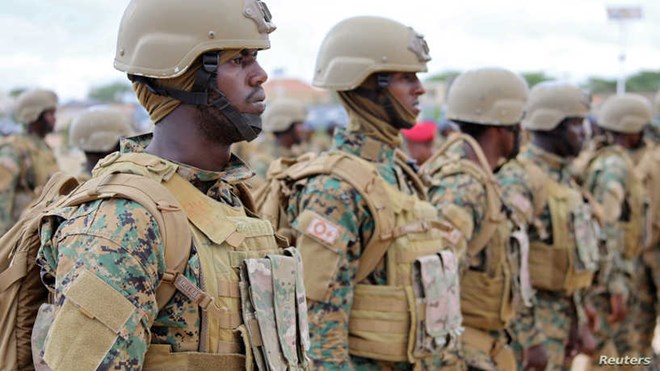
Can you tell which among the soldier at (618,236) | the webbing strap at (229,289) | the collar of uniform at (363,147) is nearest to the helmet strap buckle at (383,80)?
the collar of uniform at (363,147)

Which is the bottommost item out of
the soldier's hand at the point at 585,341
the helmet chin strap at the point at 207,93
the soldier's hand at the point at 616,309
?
the soldier's hand at the point at 616,309

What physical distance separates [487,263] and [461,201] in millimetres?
553

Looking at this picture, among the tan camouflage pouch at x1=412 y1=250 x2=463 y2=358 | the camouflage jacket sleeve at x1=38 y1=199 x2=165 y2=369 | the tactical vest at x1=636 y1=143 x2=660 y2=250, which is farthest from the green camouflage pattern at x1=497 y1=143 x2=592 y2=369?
the camouflage jacket sleeve at x1=38 y1=199 x2=165 y2=369

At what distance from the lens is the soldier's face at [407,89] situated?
4.52 m

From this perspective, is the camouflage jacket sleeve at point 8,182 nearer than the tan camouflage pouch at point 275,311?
No

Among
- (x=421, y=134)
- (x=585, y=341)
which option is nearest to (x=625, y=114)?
(x=421, y=134)

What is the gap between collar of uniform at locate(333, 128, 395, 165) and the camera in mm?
4520

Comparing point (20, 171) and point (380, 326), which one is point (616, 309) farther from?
point (20, 171)

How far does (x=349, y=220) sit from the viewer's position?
406 cm

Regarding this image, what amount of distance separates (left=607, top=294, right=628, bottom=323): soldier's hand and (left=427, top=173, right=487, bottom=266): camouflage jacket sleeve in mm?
3756

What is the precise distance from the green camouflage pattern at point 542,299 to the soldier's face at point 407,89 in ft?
5.53

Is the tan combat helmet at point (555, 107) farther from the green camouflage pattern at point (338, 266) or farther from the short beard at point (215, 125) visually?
the short beard at point (215, 125)

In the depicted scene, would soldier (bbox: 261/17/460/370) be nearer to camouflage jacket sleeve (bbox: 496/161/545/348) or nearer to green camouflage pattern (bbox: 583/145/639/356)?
camouflage jacket sleeve (bbox: 496/161/545/348)

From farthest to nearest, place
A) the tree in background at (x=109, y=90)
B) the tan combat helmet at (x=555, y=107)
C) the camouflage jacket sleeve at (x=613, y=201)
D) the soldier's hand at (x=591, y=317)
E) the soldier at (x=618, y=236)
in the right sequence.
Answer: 1. the tree in background at (x=109, y=90)
2. the soldier at (x=618, y=236)
3. the camouflage jacket sleeve at (x=613, y=201)
4. the soldier's hand at (x=591, y=317)
5. the tan combat helmet at (x=555, y=107)
